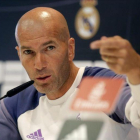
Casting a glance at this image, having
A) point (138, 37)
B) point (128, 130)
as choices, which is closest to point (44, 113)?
point (128, 130)

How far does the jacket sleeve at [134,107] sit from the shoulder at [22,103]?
0.52 metres

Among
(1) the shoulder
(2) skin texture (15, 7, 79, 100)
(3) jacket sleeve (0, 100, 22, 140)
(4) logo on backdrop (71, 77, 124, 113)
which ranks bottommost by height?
(3) jacket sleeve (0, 100, 22, 140)

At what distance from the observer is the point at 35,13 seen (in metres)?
1.04

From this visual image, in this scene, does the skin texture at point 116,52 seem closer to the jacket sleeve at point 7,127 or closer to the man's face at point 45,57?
the man's face at point 45,57

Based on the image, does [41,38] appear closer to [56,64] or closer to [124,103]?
[56,64]

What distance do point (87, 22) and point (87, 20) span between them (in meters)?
0.02

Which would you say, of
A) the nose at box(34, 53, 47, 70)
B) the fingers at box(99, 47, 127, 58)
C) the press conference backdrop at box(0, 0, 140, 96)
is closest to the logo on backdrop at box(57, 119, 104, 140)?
the fingers at box(99, 47, 127, 58)

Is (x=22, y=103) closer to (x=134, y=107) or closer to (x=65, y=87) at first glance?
(x=65, y=87)

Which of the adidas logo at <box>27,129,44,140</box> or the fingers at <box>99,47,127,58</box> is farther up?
the fingers at <box>99,47,127,58</box>

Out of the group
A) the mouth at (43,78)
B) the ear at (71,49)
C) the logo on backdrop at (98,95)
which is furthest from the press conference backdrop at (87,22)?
the logo on backdrop at (98,95)

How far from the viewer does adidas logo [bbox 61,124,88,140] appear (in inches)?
17.9

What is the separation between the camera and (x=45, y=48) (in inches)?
35.6

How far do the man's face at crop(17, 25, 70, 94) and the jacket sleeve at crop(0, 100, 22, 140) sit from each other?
0.26 metres

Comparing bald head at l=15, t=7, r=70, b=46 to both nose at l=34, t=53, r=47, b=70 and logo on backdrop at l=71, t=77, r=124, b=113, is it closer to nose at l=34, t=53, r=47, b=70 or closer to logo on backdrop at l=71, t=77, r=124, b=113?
nose at l=34, t=53, r=47, b=70
